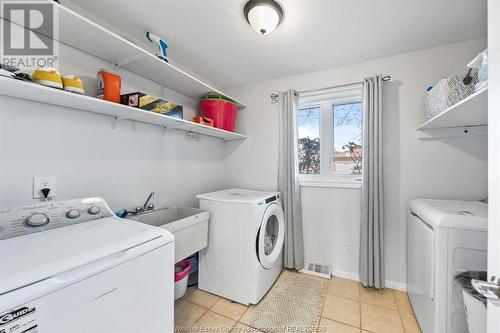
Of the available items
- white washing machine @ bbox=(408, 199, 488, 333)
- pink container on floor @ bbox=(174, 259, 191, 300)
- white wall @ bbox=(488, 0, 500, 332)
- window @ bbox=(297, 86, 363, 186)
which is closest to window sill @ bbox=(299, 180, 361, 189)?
window @ bbox=(297, 86, 363, 186)

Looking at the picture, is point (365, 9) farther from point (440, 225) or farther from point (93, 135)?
point (93, 135)

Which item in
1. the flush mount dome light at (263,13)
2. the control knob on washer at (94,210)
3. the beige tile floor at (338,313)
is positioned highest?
the flush mount dome light at (263,13)

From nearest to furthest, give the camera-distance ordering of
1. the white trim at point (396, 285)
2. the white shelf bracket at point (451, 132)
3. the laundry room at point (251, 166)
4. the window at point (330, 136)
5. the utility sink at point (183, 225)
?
the laundry room at point (251, 166)
the utility sink at point (183, 225)
the white shelf bracket at point (451, 132)
the white trim at point (396, 285)
the window at point (330, 136)

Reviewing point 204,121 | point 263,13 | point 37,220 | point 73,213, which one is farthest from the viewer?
point 204,121

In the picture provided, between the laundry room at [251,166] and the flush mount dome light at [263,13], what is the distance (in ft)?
0.04

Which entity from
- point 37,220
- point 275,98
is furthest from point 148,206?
point 275,98

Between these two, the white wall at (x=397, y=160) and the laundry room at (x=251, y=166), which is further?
the white wall at (x=397, y=160)

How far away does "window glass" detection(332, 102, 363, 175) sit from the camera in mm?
2324

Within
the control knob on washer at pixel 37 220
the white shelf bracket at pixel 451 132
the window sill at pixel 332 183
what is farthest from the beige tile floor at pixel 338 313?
the white shelf bracket at pixel 451 132

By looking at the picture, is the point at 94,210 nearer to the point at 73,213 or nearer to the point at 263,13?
the point at 73,213

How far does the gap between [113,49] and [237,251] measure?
1.87 metres

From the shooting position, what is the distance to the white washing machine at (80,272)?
24.5 inches

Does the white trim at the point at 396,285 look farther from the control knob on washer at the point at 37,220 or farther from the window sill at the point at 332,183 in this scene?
the control knob on washer at the point at 37,220

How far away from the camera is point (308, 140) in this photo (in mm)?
2564
